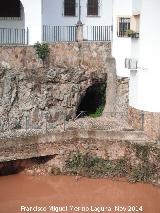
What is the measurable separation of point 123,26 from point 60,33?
3.82m

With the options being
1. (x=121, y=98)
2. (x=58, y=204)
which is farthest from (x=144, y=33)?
(x=58, y=204)

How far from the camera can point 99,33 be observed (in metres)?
29.5

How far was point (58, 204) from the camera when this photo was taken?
71.6 feet

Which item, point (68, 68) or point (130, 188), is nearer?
point (130, 188)

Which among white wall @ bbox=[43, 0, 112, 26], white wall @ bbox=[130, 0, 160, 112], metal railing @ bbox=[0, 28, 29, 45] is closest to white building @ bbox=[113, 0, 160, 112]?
white wall @ bbox=[130, 0, 160, 112]

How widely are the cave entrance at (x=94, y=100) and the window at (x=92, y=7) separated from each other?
13.9ft

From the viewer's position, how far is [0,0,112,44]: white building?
2762 centimetres

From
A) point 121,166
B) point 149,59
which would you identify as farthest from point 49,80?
point 121,166

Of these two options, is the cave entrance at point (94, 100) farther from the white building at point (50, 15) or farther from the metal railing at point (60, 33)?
the white building at point (50, 15)

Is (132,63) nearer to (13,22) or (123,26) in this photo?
(123,26)

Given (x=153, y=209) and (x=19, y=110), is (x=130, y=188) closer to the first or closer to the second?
(x=153, y=209)

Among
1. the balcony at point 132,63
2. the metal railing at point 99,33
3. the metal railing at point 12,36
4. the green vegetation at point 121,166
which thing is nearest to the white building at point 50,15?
the metal railing at point 99,33

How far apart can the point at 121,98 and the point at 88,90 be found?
2.12 m

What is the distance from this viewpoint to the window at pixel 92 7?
29688 mm
